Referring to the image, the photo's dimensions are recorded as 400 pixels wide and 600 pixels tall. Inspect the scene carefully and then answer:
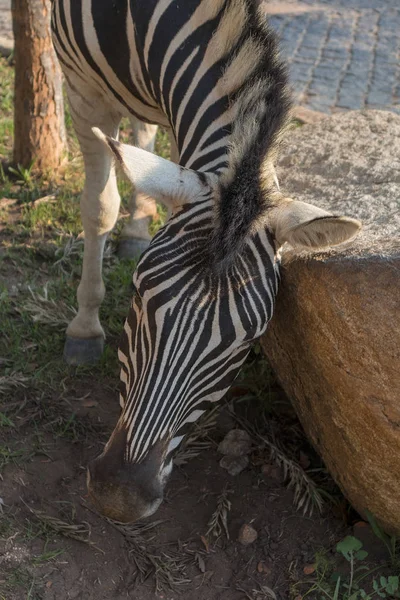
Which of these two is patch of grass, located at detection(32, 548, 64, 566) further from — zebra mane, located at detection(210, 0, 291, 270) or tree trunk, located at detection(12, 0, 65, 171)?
tree trunk, located at detection(12, 0, 65, 171)

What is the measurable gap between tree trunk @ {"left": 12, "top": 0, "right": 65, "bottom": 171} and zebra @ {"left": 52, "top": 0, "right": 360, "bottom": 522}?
113 inches

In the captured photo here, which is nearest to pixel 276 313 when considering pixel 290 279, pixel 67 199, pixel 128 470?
pixel 290 279

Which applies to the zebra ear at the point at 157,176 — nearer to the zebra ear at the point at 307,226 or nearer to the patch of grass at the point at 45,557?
the zebra ear at the point at 307,226

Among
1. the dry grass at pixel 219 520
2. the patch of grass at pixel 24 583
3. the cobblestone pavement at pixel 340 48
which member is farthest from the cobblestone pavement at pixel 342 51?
the patch of grass at pixel 24 583

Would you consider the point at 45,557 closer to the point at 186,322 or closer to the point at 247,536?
the point at 247,536

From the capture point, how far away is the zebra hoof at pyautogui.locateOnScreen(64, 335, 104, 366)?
5.04 m

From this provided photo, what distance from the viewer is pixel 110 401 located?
4793 millimetres

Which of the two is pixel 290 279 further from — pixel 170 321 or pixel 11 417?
pixel 11 417

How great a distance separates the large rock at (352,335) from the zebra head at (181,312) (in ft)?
1.06

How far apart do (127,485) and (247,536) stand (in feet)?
3.62

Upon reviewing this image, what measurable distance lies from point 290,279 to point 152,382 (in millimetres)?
892

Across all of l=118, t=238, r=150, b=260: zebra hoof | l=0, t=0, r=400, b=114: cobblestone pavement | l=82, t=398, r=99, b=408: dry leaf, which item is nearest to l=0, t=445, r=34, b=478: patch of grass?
l=82, t=398, r=99, b=408: dry leaf

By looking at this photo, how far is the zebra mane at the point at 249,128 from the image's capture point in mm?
3025

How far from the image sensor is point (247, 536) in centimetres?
396
